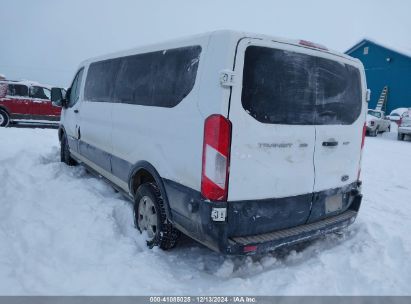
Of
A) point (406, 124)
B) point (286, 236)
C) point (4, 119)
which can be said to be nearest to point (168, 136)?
point (286, 236)

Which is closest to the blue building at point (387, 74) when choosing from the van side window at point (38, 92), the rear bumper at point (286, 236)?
the van side window at point (38, 92)

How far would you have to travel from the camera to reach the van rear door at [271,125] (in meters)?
2.85

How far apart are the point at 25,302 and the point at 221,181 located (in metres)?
1.92

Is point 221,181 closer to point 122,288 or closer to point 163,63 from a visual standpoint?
point 122,288

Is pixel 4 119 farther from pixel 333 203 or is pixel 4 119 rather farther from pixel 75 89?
pixel 333 203

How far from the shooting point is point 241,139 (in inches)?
112

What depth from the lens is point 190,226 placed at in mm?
3168

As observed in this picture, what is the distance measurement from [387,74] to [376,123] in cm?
953

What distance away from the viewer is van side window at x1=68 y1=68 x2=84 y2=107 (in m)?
6.40

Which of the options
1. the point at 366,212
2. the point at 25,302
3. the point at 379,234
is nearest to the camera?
the point at 25,302

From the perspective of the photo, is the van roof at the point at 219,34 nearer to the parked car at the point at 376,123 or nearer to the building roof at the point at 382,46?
the parked car at the point at 376,123

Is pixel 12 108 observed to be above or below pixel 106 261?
above

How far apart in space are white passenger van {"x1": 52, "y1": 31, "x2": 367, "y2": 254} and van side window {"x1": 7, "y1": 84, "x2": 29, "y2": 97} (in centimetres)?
1106

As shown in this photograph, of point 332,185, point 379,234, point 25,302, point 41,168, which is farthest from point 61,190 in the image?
point 379,234
